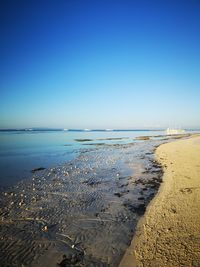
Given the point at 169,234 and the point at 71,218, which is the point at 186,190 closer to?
the point at 169,234

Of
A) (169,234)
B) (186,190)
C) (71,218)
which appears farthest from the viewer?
(186,190)

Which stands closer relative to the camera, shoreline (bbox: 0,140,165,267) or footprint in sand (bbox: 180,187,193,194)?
shoreline (bbox: 0,140,165,267)

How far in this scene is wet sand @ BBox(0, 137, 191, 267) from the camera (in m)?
5.57

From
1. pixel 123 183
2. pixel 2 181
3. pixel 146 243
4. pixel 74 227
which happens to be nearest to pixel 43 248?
pixel 74 227

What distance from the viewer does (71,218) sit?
7.95 meters

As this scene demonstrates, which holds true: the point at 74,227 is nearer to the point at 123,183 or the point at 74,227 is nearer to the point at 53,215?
the point at 53,215

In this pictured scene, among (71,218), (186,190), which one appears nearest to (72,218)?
(71,218)

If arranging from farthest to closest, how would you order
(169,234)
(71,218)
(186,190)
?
(186,190), (71,218), (169,234)

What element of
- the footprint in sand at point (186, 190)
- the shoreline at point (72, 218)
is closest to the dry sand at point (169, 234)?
the footprint in sand at point (186, 190)

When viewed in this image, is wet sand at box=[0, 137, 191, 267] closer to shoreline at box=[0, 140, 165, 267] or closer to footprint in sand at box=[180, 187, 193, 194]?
shoreline at box=[0, 140, 165, 267]

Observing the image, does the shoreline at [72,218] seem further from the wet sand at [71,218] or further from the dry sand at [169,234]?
the dry sand at [169,234]

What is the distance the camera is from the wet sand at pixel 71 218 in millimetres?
5570

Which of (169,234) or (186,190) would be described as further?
(186,190)

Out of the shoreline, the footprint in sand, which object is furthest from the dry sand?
the shoreline
